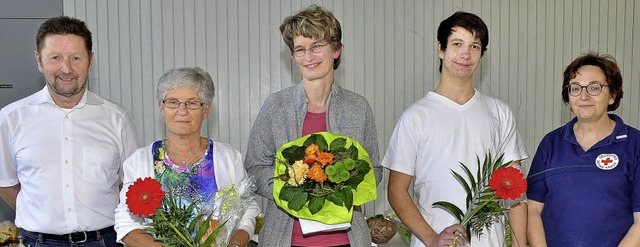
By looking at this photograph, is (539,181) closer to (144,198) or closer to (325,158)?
(325,158)

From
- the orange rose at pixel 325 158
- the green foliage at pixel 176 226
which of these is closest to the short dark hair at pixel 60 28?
the green foliage at pixel 176 226

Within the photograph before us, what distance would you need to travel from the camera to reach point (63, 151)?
263 cm

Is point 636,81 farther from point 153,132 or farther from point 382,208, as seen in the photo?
point 153,132

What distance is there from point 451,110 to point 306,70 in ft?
1.83

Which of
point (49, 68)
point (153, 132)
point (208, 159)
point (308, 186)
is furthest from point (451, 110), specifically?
point (153, 132)

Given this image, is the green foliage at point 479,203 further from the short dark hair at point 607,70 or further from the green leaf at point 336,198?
the short dark hair at point 607,70

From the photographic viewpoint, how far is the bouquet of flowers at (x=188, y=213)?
1923mm

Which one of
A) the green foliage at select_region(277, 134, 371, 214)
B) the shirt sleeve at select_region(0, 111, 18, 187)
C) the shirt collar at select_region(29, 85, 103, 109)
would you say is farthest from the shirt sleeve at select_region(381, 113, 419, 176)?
the shirt sleeve at select_region(0, 111, 18, 187)

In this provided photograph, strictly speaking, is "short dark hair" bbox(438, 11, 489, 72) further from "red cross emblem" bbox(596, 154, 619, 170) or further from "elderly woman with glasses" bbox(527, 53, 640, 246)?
"red cross emblem" bbox(596, 154, 619, 170)

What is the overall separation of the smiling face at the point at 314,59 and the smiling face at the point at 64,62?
33.7 inches

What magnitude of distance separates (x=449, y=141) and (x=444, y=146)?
25mm

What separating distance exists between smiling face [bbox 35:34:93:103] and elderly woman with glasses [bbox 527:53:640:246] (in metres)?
1.74

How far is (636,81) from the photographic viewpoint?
178 inches

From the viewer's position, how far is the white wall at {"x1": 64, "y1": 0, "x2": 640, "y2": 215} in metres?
4.20
